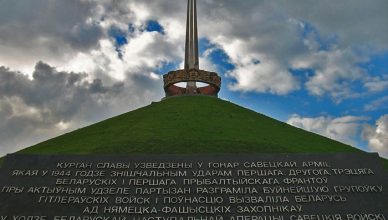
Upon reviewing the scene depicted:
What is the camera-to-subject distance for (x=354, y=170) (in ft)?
42.1

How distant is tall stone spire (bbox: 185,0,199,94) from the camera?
32625mm

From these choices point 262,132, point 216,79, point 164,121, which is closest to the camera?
point 262,132

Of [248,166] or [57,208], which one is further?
[248,166]

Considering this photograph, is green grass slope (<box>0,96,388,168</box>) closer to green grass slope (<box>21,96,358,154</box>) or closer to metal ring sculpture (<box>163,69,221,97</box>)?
green grass slope (<box>21,96,358,154</box>)

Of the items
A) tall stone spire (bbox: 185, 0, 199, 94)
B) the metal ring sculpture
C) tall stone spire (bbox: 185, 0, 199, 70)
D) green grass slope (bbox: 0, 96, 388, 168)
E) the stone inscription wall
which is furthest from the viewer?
tall stone spire (bbox: 185, 0, 199, 70)

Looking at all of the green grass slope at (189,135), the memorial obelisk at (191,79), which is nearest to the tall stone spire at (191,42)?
the memorial obelisk at (191,79)

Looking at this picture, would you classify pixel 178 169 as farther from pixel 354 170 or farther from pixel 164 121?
pixel 164 121

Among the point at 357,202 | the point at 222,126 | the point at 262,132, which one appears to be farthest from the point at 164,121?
the point at 357,202

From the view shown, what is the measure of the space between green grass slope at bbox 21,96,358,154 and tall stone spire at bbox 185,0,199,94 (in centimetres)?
509

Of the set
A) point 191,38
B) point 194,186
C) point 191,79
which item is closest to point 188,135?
point 194,186

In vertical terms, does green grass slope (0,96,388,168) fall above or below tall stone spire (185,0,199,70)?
below

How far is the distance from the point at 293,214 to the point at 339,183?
2.35m

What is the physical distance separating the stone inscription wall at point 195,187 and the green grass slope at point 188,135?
3.65 m

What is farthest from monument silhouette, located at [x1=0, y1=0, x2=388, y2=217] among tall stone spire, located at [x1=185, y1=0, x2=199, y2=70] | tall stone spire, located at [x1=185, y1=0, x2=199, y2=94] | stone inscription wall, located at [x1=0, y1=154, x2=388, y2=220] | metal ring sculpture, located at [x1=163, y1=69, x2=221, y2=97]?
tall stone spire, located at [x1=185, y1=0, x2=199, y2=70]
